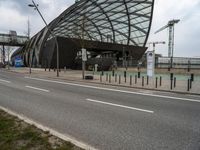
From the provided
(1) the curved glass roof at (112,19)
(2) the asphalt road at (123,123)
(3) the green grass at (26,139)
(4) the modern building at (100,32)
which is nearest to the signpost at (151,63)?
(2) the asphalt road at (123,123)

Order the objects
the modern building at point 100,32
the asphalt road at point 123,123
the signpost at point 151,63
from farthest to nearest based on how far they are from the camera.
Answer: the modern building at point 100,32
the signpost at point 151,63
the asphalt road at point 123,123

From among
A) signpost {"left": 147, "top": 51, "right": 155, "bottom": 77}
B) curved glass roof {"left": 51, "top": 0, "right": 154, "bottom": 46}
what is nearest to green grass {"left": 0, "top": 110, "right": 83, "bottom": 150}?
signpost {"left": 147, "top": 51, "right": 155, "bottom": 77}

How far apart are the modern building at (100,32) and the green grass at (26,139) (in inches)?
1415

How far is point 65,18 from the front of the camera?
196 feet

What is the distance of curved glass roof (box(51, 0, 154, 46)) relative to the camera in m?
52.8

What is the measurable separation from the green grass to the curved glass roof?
39.3 m

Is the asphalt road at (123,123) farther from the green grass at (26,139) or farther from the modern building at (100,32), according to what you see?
the modern building at (100,32)

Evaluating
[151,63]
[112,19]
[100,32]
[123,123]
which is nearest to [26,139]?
[123,123]

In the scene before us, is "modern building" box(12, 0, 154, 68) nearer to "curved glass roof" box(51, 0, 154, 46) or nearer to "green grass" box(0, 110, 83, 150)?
"curved glass roof" box(51, 0, 154, 46)

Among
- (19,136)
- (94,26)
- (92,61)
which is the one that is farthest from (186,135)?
(94,26)

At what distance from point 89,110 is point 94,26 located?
62.7m

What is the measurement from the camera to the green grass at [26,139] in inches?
180

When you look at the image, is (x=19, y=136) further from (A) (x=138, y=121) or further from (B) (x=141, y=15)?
(B) (x=141, y=15)

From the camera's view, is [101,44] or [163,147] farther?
[101,44]
